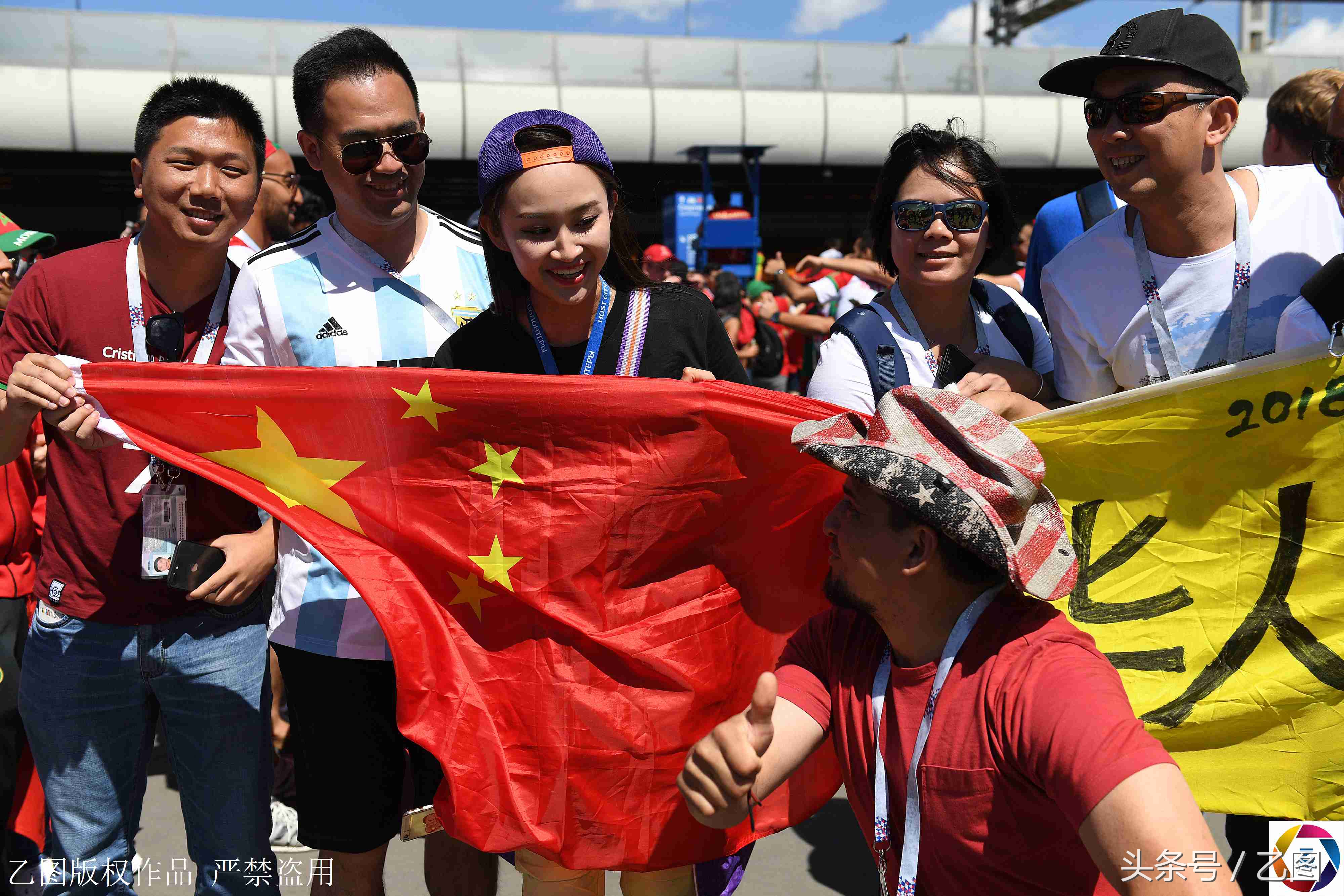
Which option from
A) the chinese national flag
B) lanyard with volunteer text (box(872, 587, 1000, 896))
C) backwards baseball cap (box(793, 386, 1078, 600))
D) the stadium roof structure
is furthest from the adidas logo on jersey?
the stadium roof structure

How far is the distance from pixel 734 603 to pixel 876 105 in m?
20.1

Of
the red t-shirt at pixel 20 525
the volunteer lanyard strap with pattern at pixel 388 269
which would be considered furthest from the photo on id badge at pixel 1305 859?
the red t-shirt at pixel 20 525

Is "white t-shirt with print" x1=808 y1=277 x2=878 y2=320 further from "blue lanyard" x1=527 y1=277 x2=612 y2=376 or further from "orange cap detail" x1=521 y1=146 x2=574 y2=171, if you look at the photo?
"orange cap detail" x1=521 y1=146 x2=574 y2=171

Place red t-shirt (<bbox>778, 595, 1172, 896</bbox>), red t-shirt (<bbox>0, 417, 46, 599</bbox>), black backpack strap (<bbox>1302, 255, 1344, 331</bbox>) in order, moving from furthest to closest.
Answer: red t-shirt (<bbox>0, 417, 46, 599</bbox>) → black backpack strap (<bbox>1302, 255, 1344, 331</bbox>) → red t-shirt (<bbox>778, 595, 1172, 896</bbox>)

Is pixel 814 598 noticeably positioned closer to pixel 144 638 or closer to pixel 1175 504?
pixel 1175 504

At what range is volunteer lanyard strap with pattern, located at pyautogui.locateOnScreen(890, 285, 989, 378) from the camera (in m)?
2.69

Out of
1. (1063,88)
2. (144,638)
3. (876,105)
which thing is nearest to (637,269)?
(1063,88)

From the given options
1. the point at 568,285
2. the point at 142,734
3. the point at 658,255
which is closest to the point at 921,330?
the point at 568,285

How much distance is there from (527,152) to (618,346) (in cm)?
47

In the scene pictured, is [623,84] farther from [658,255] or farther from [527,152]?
[527,152]

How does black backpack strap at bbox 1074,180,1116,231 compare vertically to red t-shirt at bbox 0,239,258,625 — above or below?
above

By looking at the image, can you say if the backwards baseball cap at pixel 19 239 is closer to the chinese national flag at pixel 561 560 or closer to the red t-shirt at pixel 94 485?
the red t-shirt at pixel 94 485

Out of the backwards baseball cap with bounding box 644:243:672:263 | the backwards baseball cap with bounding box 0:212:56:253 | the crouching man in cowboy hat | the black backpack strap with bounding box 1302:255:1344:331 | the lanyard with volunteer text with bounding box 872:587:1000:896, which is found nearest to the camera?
the crouching man in cowboy hat

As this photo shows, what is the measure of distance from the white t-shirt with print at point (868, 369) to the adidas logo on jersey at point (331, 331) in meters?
1.13
